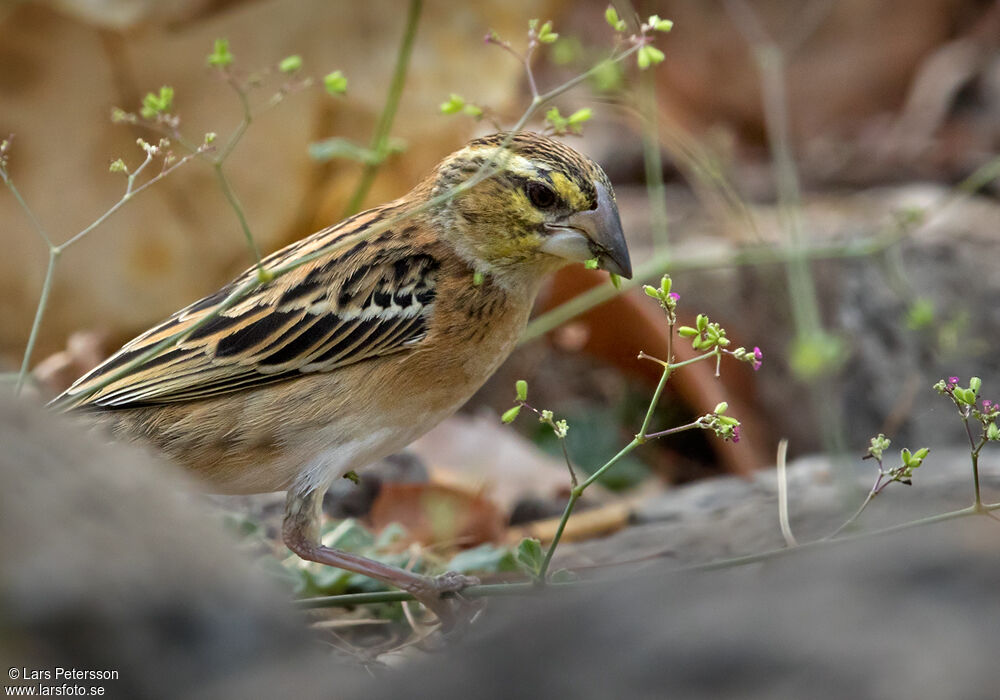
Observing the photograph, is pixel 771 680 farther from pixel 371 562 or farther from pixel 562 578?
pixel 371 562

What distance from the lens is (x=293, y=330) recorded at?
3.57 meters

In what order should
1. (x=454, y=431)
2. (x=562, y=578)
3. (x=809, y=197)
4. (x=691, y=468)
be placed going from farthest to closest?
(x=809, y=197) < (x=691, y=468) < (x=454, y=431) < (x=562, y=578)

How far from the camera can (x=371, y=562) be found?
346cm

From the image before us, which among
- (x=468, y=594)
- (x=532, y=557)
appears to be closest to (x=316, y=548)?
(x=468, y=594)

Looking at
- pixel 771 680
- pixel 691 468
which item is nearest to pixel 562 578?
pixel 771 680

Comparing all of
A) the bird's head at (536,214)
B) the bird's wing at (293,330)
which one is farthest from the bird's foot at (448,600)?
the bird's head at (536,214)

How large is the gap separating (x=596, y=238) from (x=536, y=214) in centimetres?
21

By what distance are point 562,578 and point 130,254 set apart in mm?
3618

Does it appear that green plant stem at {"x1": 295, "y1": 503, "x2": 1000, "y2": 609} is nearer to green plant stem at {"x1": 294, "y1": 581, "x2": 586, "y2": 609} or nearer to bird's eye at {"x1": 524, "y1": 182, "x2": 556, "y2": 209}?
green plant stem at {"x1": 294, "y1": 581, "x2": 586, "y2": 609}

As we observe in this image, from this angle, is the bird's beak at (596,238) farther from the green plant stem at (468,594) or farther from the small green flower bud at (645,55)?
the green plant stem at (468,594)

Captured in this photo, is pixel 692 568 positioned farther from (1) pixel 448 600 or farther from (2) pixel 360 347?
(2) pixel 360 347

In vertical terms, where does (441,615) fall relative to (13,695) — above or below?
above

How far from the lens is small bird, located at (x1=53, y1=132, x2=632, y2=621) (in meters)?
3.45

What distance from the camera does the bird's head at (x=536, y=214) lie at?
3400 millimetres
